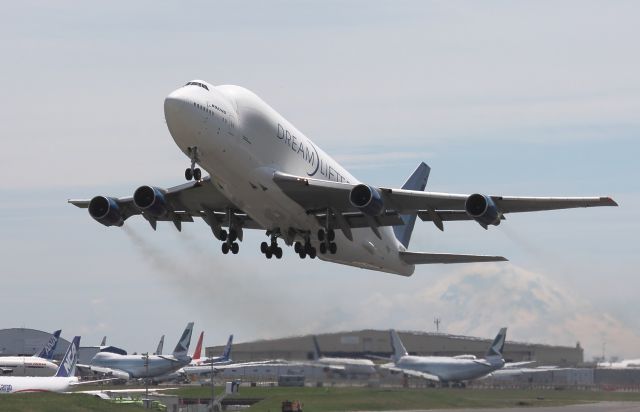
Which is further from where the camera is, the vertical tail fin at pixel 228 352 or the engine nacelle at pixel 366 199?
the vertical tail fin at pixel 228 352

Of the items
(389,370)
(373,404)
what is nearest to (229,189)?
(373,404)

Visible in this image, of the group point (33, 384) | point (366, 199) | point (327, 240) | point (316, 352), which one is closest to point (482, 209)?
point (366, 199)

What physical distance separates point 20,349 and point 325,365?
93.3m

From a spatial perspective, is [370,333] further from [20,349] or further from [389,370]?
[20,349]

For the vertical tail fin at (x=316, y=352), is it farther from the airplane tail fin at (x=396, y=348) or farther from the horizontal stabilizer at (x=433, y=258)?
the airplane tail fin at (x=396, y=348)

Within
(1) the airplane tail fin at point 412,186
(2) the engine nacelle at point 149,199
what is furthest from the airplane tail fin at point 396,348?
(2) the engine nacelle at point 149,199

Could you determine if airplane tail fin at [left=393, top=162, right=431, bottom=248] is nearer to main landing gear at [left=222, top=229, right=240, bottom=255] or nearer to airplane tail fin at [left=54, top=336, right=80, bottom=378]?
main landing gear at [left=222, top=229, right=240, bottom=255]

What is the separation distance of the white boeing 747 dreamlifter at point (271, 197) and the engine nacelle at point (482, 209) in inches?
1.9

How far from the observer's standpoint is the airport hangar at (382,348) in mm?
94188

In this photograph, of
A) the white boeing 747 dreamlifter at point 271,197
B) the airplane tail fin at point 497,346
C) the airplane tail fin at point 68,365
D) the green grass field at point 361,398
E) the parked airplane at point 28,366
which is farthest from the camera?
the airplane tail fin at point 497,346

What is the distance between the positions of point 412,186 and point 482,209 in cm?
2265

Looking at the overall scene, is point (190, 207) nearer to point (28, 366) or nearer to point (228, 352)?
point (28, 366)

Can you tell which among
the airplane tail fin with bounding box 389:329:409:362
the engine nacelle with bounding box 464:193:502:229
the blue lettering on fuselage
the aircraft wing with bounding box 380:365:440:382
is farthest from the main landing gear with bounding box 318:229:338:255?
the airplane tail fin with bounding box 389:329:409:362

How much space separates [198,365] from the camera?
477ft
